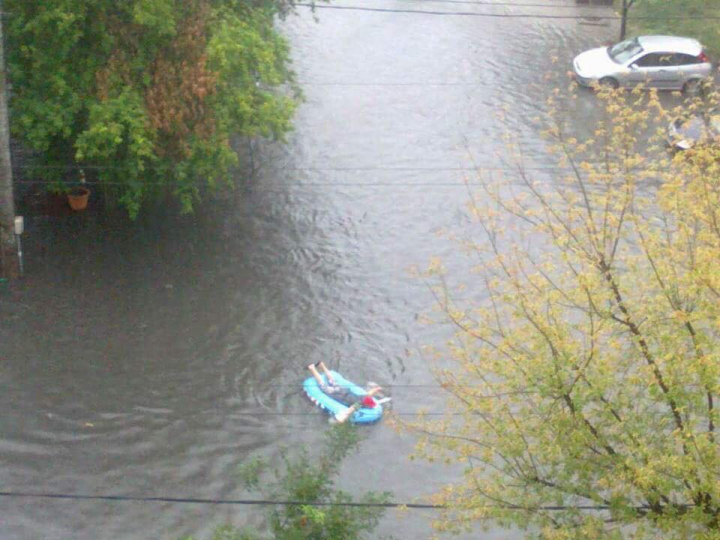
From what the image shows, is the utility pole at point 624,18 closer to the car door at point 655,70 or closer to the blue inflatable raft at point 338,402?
the car door at point 655,70

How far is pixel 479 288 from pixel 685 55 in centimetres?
1132

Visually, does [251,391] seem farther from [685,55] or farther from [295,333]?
[685,55]

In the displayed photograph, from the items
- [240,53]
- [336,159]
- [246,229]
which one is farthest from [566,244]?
[336,159]

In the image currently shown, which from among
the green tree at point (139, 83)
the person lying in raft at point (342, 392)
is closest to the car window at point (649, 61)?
the green tree at point (139, 83)

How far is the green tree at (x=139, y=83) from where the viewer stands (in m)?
15.7

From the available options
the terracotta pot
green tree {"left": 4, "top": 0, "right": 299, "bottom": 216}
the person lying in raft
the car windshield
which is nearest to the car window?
the car windshield

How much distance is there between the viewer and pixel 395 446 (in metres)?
13.7

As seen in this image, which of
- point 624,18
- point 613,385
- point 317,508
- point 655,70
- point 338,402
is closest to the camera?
point 613,385

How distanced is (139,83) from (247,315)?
162 inches

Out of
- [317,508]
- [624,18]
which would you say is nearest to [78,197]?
[317,508]

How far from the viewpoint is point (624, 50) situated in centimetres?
2548

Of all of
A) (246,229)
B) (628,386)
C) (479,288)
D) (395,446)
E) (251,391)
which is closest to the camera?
(628,386)

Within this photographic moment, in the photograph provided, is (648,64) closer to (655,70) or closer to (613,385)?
(655,70)

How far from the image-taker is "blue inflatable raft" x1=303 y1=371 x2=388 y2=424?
13930 millimetres
